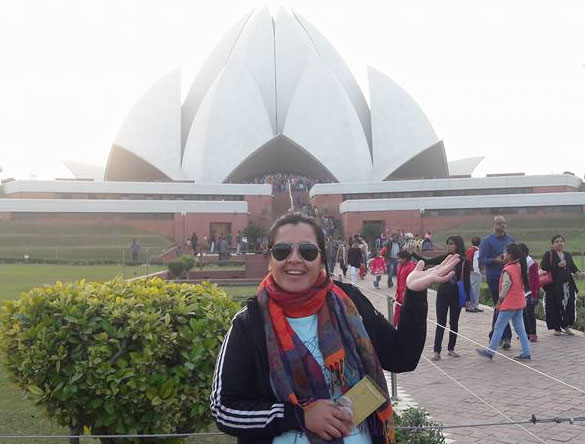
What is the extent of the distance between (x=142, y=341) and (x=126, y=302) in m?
0.20

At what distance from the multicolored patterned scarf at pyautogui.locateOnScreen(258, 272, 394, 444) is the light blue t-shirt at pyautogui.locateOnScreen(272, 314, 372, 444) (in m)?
0.01

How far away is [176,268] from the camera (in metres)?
12.4

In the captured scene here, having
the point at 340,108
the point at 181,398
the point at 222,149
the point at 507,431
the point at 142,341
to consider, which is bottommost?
the point at 507,431

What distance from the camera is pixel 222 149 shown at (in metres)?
30.1

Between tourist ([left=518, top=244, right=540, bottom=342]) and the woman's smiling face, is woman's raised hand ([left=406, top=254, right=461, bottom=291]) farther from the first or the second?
tourist ([left=518, top=244, right=540, bottom=342])

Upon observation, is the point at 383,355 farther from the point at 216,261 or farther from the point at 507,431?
the point at 216,261

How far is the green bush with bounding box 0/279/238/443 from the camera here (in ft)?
8.42

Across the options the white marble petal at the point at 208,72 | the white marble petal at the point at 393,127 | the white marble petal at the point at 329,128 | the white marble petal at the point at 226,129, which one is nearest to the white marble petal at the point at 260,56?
the white marble petal at the point at 208,72

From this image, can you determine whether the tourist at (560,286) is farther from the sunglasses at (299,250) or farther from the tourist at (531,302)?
the sunglasses at (299,250)

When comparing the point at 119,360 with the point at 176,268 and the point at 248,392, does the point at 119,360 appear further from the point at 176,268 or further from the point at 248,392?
the point at 176,268

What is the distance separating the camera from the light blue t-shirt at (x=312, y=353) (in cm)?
140

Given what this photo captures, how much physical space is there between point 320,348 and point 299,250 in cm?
24

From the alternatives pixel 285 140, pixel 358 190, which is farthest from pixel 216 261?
pixel 285 140

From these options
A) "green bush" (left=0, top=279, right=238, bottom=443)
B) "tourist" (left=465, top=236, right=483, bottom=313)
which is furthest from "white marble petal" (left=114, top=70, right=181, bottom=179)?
"green bush" (left=0, top=279, right=238, bottom=443)
